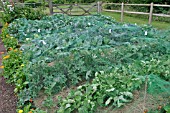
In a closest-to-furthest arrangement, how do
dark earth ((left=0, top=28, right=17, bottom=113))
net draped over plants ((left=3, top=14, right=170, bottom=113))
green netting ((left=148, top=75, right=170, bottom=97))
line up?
1. green netting ((left=148, top=75, right=170, bottom=97))
2. net draped over plants ((left=3, top=14, right=170, bottom=113))
3. dark earth ((left=0, top=28, right=17, bottom=113))

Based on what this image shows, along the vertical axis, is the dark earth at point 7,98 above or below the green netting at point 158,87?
below

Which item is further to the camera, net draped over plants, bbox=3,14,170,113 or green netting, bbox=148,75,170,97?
net draped over plants, bbox=3,14,170,113

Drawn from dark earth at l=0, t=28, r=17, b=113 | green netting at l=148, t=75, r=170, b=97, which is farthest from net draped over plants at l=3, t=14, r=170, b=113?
dark earth at l=0, t=28, r=17, b=113

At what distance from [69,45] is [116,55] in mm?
1169

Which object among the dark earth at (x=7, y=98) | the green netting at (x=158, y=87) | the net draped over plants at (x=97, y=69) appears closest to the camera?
the green netting at (x=158, y=87)

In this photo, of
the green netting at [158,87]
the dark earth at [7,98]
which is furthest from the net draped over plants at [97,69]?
the dark earth at [7,98]

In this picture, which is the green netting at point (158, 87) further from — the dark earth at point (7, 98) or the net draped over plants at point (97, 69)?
the dark earth at point (7, 98)

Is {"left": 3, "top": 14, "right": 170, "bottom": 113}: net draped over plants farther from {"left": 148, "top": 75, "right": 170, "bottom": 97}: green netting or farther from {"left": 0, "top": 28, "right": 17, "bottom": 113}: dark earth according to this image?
{"left": 0, "top": 28, "right": 17, "bottom": 113}: dark earth

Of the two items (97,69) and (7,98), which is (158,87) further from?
(7,98)

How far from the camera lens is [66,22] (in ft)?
22.7

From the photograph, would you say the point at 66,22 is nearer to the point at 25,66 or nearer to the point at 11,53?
the point at 11,53

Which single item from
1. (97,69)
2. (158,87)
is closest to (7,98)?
(97,69)

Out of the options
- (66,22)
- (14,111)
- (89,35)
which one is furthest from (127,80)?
(66,22)

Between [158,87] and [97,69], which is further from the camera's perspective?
[97,69]
